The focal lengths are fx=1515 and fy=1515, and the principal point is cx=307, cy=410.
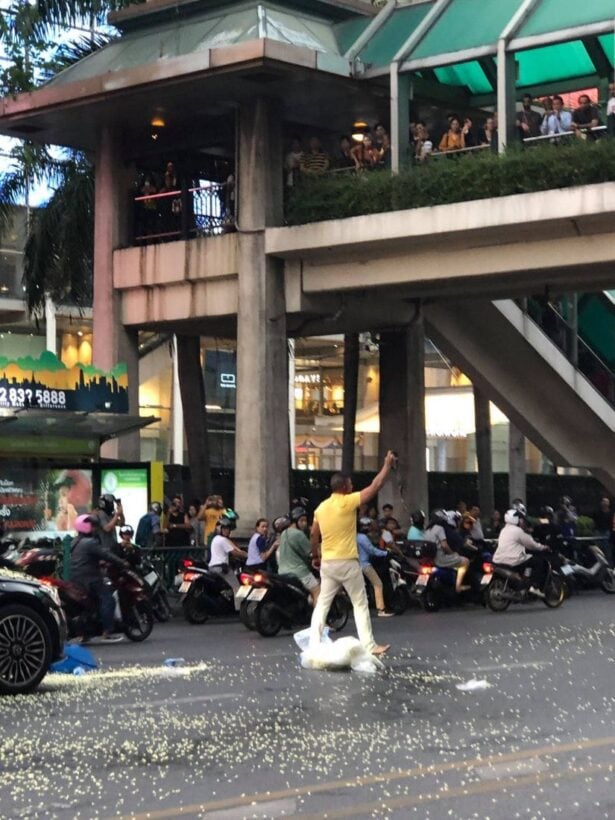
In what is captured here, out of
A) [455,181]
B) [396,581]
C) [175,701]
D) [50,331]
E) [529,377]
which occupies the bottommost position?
[175,701]

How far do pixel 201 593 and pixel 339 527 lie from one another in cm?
595

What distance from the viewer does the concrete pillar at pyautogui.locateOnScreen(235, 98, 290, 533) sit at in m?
27.2

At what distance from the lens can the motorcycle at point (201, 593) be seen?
65.5ft

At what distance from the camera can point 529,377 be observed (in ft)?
98.6

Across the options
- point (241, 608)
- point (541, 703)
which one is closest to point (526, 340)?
point (241, 608)

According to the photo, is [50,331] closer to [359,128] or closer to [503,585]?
[359,128]

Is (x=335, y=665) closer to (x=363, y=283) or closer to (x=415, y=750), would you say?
(x=415, y=750)

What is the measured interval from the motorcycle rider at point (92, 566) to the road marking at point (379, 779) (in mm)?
8052

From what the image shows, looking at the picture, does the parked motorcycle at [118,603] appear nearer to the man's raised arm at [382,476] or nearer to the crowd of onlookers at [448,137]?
the man's raised arm at [382,476]

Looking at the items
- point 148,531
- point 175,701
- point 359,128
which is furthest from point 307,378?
point 175,701

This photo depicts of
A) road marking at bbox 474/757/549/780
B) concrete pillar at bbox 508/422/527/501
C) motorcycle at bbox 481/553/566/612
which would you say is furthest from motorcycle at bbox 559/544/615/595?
road marking at bbox 474/757/549/780

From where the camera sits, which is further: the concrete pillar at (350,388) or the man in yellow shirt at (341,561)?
the concrete pillar at (350,388)

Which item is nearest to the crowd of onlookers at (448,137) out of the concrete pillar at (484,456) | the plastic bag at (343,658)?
the concrete pillar at (484,456)

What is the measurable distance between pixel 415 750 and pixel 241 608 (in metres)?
8.59
